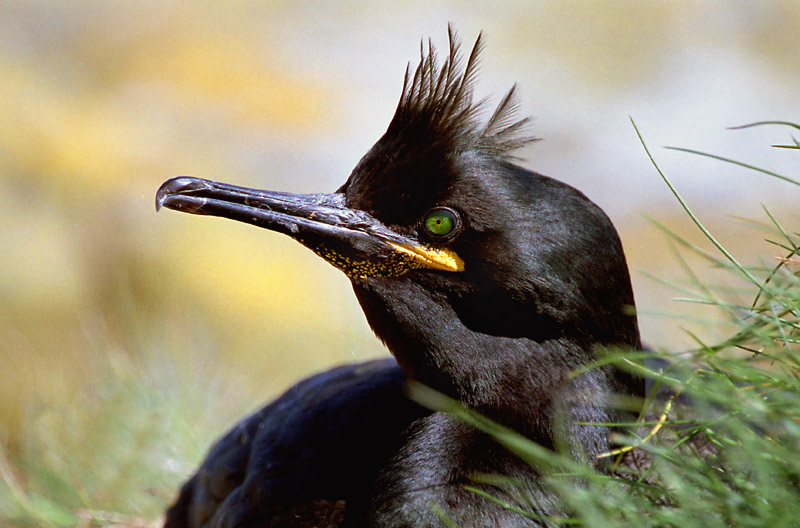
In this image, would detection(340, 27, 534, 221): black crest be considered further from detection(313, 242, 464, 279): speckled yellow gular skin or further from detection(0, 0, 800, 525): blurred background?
detection(0, 0, 800, 525): blurred background

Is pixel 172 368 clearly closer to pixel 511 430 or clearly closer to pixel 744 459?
pixel 511 430

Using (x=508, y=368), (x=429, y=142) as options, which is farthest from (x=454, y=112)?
(x=508, y=368)

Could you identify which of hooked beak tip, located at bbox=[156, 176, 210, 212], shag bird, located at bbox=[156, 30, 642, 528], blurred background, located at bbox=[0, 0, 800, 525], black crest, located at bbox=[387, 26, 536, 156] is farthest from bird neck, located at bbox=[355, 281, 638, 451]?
blurred background, located at bbox=[0, 0, 800, 525]

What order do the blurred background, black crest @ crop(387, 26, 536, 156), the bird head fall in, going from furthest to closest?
the blurred background → black crest @ crop(387, 26, 536, 156) → the bird head

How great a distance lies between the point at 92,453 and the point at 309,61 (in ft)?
18.0

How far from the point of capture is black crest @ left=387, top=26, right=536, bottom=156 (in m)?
2.52

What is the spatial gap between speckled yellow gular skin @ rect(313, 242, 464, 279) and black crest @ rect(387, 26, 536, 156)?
29 cm

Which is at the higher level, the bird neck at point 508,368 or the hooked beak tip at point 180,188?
the hooked beak tip at point 180,188

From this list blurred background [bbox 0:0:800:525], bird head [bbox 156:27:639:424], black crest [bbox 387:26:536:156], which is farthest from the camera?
blurred background [bbox 0:0:800:525]

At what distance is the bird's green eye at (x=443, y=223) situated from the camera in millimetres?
2420

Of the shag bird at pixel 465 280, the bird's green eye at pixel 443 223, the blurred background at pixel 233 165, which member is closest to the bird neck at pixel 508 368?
the shag bird at pixel 465 280

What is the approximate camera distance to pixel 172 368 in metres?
4.77

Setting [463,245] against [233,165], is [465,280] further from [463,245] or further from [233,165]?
[233,165]

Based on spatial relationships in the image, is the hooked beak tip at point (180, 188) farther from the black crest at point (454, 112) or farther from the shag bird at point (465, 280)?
the black crest at point (454, 112)
